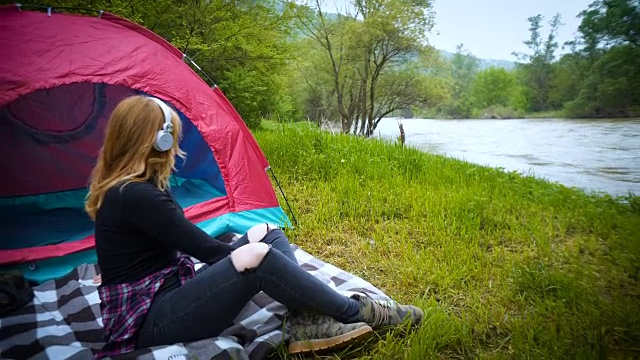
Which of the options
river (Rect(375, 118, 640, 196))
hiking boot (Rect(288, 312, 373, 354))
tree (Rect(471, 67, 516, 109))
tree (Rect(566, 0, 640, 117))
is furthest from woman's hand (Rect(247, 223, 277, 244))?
tree (Rect(471, 67, 516, 109))

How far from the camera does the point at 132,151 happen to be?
4.58ft

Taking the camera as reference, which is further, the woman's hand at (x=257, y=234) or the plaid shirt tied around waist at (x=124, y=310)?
the woman's hand at (x=257, y=234)

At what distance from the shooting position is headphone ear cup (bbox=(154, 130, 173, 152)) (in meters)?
1.40

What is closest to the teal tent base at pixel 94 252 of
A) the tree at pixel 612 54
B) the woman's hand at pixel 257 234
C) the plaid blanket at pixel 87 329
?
the plaid blanket at pixel 87 329

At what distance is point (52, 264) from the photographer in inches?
88.4

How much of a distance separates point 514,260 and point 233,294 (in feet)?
5.78

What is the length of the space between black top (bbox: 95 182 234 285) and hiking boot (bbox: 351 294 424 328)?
0.73 m

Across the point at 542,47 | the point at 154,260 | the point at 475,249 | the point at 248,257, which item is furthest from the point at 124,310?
the point at 542,47

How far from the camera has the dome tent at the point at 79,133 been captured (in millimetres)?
2166

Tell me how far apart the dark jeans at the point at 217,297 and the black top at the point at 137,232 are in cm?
14

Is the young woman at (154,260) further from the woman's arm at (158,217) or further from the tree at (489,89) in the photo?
the tree at (489,89)

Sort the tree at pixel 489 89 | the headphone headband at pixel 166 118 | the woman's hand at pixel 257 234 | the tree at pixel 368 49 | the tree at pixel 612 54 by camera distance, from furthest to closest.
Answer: the tree at pixel 489 89, the tree at pixel 368 49, the tree at pixel 612 54, the woman's hand at pixel 257 234, the headphone headband at pixel 166 118

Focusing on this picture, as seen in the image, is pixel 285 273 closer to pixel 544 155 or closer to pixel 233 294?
pixel 233 294

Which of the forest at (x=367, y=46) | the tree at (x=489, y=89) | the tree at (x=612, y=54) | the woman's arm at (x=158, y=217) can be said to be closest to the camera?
the woman's arm at (x=158, y=217)
